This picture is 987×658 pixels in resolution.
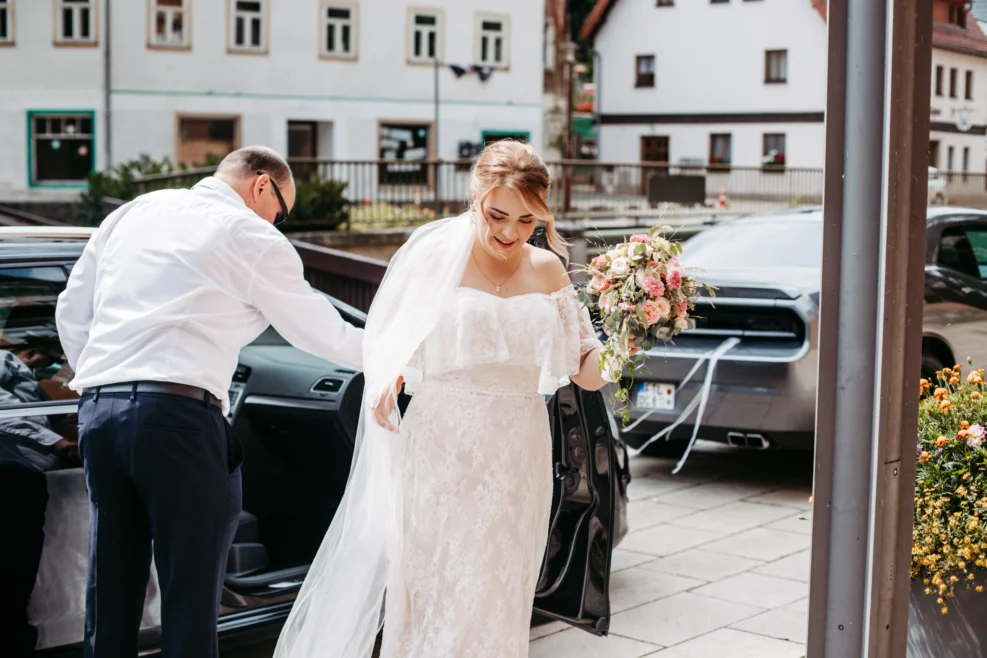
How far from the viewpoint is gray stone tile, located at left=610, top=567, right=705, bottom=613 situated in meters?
5.50

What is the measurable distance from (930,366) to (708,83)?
37.7 meters

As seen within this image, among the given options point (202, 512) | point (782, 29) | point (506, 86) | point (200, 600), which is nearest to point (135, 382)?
point (202, 512)

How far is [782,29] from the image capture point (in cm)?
3722

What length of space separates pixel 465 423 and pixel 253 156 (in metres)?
1.10

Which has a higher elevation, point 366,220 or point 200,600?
point 366,220

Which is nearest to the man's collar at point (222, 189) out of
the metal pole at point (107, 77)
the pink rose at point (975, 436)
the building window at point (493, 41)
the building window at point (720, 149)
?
the pink rose at point (975, 436)

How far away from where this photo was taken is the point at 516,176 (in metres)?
3.65

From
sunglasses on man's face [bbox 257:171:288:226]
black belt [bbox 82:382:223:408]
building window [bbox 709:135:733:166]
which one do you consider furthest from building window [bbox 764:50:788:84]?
black belt [bbox 82:382:223:408]

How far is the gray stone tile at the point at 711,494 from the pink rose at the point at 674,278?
385cm

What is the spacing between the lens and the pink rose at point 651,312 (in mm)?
3570

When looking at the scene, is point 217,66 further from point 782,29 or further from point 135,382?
point 135,382

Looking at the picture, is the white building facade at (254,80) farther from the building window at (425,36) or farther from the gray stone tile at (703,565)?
the gray stone tile at (703,565)

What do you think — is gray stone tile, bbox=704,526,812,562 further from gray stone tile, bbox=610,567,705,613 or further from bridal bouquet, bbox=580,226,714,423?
bridal bouquet, bbox=580,226,714,423

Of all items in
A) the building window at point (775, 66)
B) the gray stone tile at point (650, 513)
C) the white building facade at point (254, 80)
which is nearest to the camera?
the gray stone tile at point (650, 513)
